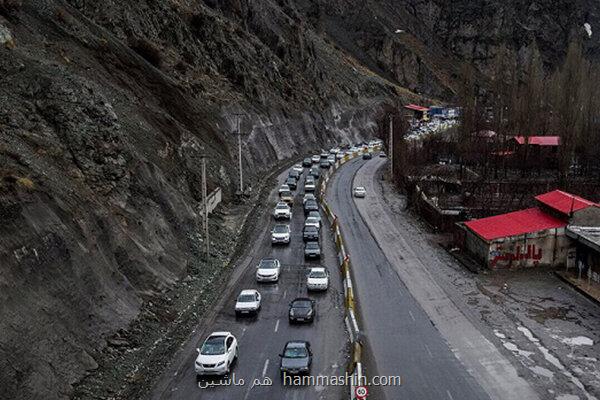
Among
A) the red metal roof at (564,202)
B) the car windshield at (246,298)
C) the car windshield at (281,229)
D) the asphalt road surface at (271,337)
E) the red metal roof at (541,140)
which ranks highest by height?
the red metal roof at (541,140)

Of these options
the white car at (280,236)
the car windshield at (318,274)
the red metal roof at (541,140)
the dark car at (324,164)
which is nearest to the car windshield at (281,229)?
the white car at (280,236)

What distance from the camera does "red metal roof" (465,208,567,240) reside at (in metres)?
42.2

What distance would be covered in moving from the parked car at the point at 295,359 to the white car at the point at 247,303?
6.11 meters

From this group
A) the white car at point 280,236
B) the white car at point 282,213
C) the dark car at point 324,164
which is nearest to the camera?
the white car at point 280,236

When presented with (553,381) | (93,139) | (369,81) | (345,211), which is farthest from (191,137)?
(369,81)

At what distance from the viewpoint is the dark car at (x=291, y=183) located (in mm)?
71375

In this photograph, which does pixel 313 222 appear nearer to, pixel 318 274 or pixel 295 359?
pixel 318 274

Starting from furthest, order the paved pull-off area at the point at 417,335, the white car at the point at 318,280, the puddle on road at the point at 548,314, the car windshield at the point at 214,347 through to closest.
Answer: the white car at the point at 318,280
the puddle on road at the point at 548,314
the car windshield at the point at 214,347
the paved pull-off area at the point at 417,335

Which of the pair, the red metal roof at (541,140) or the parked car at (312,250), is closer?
the parked car at (312,250)

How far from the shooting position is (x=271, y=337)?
99.2 ft

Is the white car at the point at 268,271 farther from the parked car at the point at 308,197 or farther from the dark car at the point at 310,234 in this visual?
the parked car at the point at 308,197

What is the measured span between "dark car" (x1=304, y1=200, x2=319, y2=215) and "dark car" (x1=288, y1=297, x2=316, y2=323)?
2661cm

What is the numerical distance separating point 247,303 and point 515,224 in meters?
21.8

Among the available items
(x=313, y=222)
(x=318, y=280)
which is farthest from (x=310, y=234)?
(x=318, y=280)
